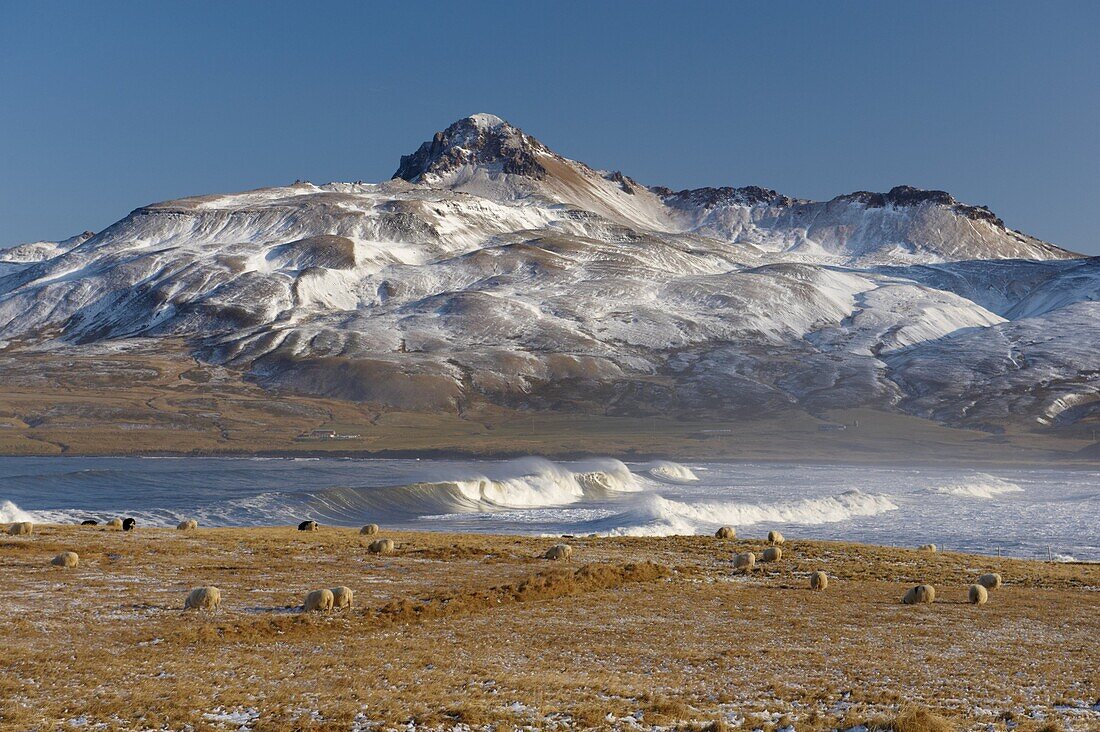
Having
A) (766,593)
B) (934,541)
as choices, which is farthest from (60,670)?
(934,541)

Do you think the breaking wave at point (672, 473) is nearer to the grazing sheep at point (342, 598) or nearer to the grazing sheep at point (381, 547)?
the grazing sheep at point (381, 547)

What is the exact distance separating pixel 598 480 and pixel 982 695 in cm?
A: 10343

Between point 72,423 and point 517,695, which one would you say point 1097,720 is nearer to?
point 517,695

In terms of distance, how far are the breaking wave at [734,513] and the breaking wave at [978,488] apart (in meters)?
15.5

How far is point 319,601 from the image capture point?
100.0 ft

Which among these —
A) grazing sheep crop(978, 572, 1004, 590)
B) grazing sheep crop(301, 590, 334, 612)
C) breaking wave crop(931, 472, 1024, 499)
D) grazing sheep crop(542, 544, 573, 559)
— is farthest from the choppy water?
grazing sheep crop(301, 590, 334, 612)

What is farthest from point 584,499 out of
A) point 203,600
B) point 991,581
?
point 203,600

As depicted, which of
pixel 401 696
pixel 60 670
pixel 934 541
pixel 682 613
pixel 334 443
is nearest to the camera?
pixel 401 696

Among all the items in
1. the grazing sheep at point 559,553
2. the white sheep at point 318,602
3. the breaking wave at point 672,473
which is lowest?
the white sheep at point 318,602

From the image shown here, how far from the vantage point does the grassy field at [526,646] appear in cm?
1950

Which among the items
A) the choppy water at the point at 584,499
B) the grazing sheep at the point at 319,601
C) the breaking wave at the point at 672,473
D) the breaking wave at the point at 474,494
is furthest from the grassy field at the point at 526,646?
the breaking wave at the point at 672,473

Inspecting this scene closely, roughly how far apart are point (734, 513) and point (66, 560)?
5823cm

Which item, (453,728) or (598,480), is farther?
(598,480)

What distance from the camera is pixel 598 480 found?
124562 millimetres
